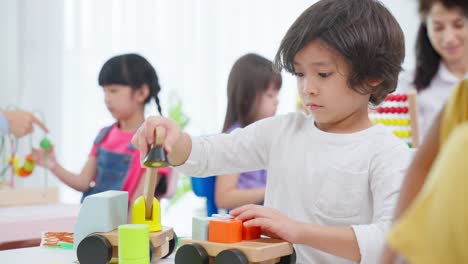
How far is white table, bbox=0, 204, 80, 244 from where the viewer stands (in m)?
1.39

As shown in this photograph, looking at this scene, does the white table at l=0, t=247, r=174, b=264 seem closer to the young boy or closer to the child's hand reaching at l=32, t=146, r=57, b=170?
the young boy

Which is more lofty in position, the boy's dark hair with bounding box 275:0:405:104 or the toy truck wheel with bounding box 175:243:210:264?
the boy's dark hair with bounding box 275:0:405:104

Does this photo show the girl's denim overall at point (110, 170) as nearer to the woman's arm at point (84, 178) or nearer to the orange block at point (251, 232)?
the woman's arm at point (84, 178)

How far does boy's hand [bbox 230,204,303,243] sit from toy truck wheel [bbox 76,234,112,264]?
0.57ft

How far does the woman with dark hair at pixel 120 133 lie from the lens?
72.4 inches

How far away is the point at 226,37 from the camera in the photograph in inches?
133

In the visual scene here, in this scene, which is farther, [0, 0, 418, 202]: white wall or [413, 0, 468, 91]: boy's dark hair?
[0, 0, 418, 202]: white wall

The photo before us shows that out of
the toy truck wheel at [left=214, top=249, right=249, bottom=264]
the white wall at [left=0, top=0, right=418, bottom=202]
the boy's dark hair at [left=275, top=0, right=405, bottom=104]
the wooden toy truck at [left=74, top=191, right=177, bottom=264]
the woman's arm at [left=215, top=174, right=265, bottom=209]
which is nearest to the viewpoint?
the toy truck wheel at [left=214, top=249, right=249, bottom=264]

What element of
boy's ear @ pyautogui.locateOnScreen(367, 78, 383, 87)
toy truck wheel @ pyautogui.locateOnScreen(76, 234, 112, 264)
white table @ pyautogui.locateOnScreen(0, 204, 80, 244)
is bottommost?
white table @ pyautogui.locateOnScreen(0, 204, 80, 244)

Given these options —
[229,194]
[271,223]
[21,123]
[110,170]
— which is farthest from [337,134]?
[21,123]

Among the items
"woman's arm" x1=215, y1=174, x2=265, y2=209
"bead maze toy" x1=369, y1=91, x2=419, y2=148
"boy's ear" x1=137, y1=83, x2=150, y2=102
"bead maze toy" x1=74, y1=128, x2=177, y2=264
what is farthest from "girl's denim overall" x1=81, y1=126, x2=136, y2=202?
"bead maze toy" x1=74, y1=128, x2=177, y2=264

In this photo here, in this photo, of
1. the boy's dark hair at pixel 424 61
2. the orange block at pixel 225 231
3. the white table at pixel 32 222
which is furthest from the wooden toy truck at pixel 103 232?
the boy's dark hair at pixel 424 61

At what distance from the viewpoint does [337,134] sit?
0.95 m

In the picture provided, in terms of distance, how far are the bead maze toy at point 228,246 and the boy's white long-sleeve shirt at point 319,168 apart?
0.12m
